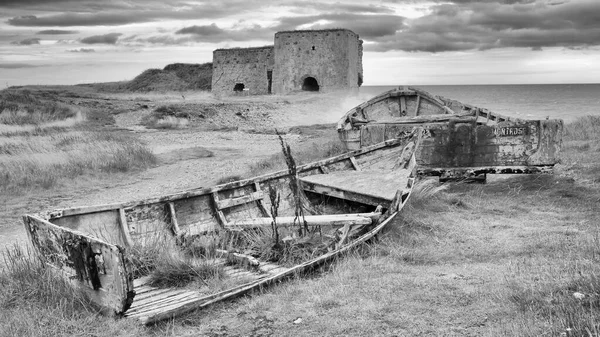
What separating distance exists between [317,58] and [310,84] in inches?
125

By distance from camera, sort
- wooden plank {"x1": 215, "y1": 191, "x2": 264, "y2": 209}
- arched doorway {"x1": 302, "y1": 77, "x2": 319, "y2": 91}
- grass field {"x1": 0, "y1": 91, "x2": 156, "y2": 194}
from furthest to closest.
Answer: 1. arched doorway {"x1": 302, "y1": 77, "x2": 319, "y2": 91}
2. grass field {"x1": 0, "y1": 91, "x2": 156, "y2": 194}
3. wooden plank {"x1": 215, "y1": 191, "x2": 264, "y2": 209}

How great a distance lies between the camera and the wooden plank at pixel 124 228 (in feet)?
21.9

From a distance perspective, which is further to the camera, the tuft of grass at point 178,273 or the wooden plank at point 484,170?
the wooden plank at point 484,170

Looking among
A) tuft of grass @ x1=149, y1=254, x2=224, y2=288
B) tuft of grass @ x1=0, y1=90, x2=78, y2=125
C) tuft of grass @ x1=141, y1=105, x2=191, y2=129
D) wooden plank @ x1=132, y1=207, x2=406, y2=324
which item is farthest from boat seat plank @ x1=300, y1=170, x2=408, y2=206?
tuft of grass @ x1=0, y1=90, x2=78, y2=125

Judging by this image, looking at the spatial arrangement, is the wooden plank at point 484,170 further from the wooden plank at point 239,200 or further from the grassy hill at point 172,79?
the grassy hill at point 172,79

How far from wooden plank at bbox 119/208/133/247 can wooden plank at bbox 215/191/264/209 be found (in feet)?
4.45

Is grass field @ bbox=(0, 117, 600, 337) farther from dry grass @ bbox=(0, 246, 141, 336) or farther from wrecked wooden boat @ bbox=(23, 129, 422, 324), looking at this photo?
wrecked wooden boat @ bbox=(23, 129, 422, 324)

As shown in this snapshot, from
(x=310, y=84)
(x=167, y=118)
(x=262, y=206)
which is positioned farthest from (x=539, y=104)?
(x=262, y=206)

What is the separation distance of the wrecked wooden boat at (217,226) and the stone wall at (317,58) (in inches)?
921

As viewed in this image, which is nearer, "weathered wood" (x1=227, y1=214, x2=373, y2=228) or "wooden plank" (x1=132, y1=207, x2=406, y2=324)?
"wooden plank" (x1=132, y1=207, x2=406, y2=324)

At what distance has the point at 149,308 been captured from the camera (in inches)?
212

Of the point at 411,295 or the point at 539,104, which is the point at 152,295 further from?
the point at 539,104

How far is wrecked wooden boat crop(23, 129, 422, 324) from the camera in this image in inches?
201

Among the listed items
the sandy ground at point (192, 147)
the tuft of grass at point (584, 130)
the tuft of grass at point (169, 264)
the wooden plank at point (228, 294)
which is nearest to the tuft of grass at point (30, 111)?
the sandy ground at point (192, 147)
